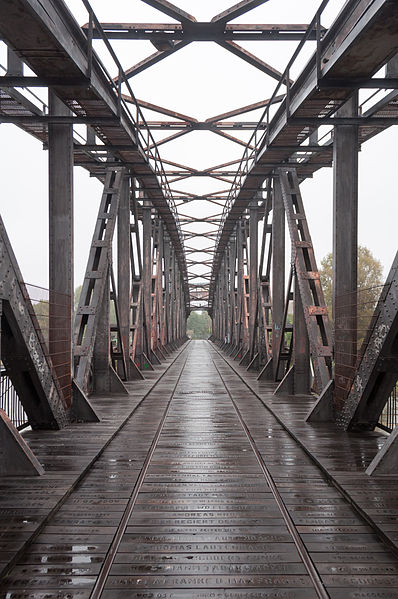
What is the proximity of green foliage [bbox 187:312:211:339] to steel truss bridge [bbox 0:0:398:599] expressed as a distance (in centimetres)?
11090

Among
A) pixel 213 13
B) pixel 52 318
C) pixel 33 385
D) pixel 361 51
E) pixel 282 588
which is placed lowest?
pixel 282 588

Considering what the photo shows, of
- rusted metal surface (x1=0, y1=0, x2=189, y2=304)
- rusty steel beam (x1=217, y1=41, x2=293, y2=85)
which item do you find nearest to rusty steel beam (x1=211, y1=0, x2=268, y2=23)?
rusty steel beam (x1=217, y1=41, x2=293, y2=85)

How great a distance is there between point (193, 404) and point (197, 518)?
6.33 metres

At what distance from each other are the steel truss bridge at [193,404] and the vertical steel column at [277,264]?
0.04 m

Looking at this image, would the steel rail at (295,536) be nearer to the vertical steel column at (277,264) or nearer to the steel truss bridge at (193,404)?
the steel truss bridge at (193,404)

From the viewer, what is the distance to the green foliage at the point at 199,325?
125m

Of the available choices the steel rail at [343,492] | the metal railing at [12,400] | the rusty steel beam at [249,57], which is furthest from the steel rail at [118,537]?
the rusty steel beam at [249,57]

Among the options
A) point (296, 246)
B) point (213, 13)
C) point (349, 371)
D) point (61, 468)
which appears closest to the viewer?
point (61, 468)

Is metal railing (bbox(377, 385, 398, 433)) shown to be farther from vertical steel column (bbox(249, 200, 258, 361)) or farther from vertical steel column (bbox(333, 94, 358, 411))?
vertical steel column (bbox(249, 200, 258, 361))

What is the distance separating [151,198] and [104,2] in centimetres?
868

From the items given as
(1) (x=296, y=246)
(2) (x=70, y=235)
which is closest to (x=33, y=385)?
(2) (x=70, y=235)

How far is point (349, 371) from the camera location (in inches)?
329

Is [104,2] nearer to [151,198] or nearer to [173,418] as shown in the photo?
[173,418]

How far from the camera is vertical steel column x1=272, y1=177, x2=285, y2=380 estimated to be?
14039mm
